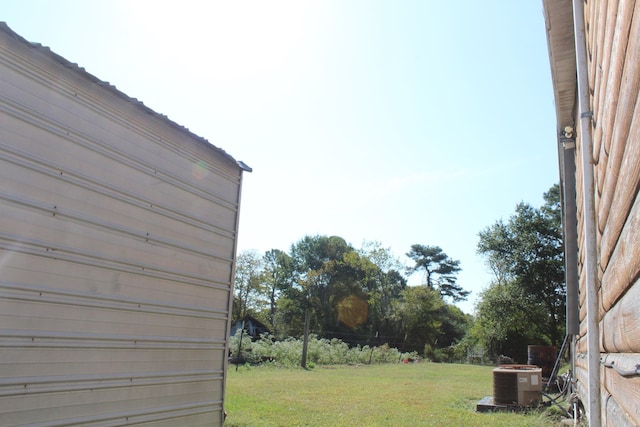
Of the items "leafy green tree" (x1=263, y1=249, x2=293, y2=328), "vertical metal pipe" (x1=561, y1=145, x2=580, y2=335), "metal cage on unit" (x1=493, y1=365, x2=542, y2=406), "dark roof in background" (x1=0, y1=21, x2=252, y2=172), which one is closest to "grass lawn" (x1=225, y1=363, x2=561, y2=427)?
"metal cage on unit" (x1=493, y1=365, x2=542, y2=406)

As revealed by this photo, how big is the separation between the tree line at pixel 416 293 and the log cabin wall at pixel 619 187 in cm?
1534

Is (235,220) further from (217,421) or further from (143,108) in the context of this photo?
(217,421)

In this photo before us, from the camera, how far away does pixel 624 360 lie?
1753 millimetres

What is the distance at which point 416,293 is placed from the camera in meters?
35.8

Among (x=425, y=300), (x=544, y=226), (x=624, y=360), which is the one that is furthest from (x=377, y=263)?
(x=624, y=360)

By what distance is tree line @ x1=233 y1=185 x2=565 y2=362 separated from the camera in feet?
80.2

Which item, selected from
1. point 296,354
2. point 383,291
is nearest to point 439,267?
point 383,291

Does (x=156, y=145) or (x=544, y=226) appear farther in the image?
(x=544, y=226)

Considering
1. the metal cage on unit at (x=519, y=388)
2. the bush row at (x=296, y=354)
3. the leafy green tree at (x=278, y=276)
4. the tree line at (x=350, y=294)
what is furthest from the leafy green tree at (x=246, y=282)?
the metal cage on unit at (x=519, y=388)

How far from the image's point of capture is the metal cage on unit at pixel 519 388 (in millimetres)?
8250

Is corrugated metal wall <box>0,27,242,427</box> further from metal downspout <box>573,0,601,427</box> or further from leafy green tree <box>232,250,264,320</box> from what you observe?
leafy green tree <box>232,250,264,320</box>

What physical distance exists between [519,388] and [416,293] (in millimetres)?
27900

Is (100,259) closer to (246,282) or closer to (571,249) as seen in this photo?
(571,249)

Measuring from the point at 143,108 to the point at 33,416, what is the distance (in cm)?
273
